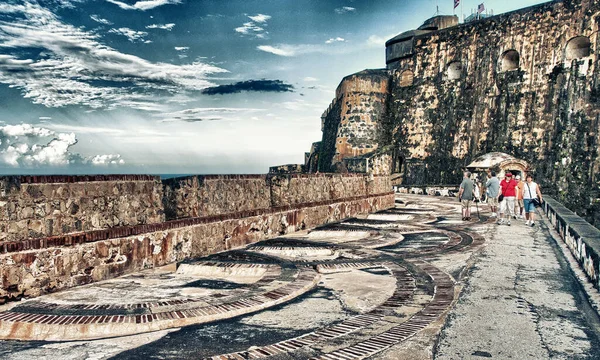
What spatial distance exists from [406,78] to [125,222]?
26161mm

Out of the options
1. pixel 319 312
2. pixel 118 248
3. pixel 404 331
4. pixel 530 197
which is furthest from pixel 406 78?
pixel 404 331

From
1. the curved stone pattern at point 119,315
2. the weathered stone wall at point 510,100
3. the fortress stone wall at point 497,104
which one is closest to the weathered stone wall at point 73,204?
the curved stone pattern at point 119,315

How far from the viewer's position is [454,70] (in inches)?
1099

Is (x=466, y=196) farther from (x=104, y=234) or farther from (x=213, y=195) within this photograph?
(x=104, y=234)

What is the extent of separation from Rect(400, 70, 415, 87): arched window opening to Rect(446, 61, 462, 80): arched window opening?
2.20 meters

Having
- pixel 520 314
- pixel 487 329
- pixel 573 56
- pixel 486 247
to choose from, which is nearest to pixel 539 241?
pixel 486 247

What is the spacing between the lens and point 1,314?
3.96 metres

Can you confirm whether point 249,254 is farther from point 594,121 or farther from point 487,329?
point 594,121

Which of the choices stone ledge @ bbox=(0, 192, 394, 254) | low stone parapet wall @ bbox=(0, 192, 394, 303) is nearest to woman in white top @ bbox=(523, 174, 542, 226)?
low stone parapet wall @ bbox=(0, 192, 394, 303)

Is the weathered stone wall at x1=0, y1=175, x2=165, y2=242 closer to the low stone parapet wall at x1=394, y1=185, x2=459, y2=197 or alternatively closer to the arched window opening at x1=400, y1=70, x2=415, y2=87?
the low stone parapet wall at x1=394, y1=185, x2=459, y2=197

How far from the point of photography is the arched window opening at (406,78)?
1158 inches

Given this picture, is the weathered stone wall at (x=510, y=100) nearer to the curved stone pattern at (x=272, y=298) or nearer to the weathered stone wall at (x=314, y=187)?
the weathered stone wall at (x=314, y=187)

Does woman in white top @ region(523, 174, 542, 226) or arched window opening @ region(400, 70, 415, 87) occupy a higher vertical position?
arched window opening @ region(400, 70, 415, 87)

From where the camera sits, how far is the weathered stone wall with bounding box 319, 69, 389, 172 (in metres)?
28.9
